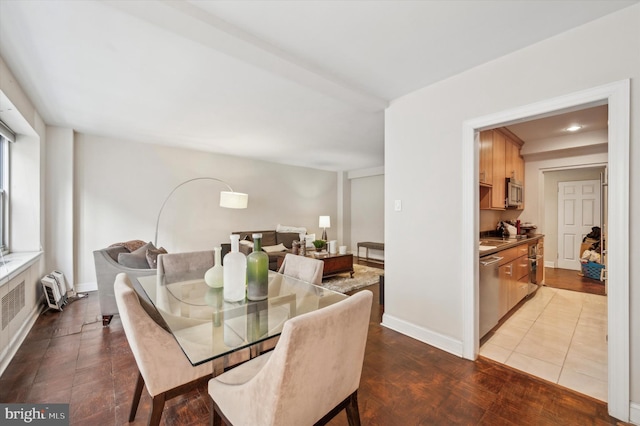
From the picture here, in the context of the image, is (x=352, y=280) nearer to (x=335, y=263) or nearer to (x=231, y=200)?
(x=335, y=263)

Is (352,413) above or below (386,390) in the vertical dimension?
above

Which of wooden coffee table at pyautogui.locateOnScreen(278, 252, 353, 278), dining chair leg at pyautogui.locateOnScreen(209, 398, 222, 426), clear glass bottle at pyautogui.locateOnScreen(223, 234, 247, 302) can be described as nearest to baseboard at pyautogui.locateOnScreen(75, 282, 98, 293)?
wooden coffee table at pyautogui.locateOnScreen(278, 252, 353, 278)

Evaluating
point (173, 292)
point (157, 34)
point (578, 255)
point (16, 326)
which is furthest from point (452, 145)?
point (578, 255)

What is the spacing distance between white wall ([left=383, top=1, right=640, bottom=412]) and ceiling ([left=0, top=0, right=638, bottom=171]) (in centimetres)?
13

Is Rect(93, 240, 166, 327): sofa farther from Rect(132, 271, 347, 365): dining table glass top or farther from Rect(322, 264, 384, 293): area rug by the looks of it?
Rect(322, 264, 384, 293): area rug

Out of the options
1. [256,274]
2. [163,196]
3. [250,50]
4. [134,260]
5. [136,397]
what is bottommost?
[136,397]

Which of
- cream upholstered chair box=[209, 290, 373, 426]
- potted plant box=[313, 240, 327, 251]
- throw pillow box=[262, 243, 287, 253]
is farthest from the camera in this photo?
throw pillow box=[262, 243, 287, 253]

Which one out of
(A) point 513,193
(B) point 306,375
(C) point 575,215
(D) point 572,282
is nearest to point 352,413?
(B) point 306,375

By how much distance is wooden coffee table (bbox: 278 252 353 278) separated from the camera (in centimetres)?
467

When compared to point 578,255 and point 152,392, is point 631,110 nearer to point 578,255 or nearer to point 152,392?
point 152,392

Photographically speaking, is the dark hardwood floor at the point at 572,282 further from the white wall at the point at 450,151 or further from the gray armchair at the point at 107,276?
the gray armchair at the point at 107,276

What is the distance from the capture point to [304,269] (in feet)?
7.35

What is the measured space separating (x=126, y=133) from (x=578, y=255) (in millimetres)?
8624

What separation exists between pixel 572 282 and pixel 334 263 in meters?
4.09
